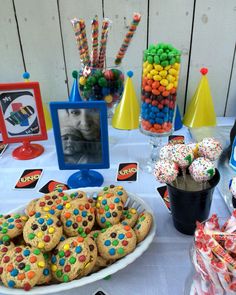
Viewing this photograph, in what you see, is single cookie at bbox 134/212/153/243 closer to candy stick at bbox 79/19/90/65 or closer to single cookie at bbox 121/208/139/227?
single cookie at bbox 121/208/139/227

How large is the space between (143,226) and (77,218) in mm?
123

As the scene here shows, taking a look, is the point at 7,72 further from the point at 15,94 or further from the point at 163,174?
the point at 163,174

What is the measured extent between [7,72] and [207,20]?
0.79 metres

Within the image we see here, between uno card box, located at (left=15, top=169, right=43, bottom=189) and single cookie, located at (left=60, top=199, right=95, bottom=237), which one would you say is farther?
uno card box, located at (left=15, top=169, right=43, bottom=189)

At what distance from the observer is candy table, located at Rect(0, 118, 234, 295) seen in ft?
1.64

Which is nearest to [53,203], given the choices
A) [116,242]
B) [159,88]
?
[116,242]

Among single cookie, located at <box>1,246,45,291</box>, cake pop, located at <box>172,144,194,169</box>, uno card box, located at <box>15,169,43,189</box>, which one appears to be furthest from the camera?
uno card box, located at <box>15,169,43,189</box>

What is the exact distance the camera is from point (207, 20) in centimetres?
102

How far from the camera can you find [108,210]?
55 centimetres

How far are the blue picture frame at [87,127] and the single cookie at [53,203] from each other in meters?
0.14

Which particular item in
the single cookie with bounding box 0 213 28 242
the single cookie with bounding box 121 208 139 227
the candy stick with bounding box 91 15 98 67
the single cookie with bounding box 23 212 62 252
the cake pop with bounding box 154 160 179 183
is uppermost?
the candy stick with bounding box 91 15 98 67

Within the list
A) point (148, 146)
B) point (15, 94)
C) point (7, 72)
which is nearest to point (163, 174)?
point (148, 146)

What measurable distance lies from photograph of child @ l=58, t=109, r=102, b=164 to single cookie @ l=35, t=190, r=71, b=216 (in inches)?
5.6

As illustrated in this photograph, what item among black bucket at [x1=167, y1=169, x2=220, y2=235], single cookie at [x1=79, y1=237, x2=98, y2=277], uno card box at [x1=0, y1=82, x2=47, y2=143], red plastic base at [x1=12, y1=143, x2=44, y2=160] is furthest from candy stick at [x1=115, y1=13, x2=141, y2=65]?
single cookie at [x1=79, y1=237, x2=98, y2=277]
